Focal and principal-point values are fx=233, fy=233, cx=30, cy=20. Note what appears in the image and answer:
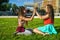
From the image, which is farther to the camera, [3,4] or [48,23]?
[3,4]

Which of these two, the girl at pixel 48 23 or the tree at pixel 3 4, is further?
the tree at pixel 3 4

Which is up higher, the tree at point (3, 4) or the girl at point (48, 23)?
the girl at point (48, 23)

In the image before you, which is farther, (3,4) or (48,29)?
(3,4)

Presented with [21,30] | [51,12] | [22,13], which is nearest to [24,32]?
[21,30]

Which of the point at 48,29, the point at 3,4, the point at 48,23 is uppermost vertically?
the point at 48,23

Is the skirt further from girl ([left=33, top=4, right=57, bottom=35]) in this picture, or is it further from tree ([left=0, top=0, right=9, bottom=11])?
tree ([left=0, top=0, right=9, bottom=11])

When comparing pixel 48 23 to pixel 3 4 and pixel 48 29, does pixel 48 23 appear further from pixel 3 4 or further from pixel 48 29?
pixel 3 4

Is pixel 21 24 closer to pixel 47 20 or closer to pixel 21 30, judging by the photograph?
pixel 21 30

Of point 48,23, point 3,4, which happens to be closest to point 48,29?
point 48,23

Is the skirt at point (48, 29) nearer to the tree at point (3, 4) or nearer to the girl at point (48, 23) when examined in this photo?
the girl at point (48, 23)

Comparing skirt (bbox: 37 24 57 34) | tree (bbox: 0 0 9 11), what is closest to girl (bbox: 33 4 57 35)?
skirt (bbox: 37 24 57 34)

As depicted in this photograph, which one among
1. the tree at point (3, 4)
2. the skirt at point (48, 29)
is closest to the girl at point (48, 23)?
the skirt at point (48, 29)

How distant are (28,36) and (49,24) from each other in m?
0.99

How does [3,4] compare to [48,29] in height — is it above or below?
below
